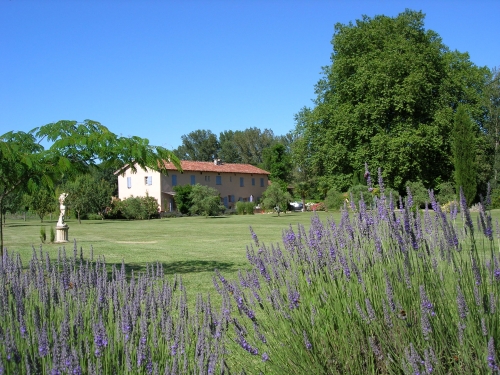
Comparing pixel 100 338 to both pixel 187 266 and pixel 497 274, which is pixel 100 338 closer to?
pixel 497 274

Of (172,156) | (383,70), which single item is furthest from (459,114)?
(172,156)

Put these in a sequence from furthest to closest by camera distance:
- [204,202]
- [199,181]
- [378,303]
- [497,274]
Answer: [199,181] < [204,202] < [378,303] < [497,274]

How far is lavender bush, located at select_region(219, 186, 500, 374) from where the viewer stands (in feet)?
9.21

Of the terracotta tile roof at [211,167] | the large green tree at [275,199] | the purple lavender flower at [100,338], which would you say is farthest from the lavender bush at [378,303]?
the terracotta tile roof at [211,167]

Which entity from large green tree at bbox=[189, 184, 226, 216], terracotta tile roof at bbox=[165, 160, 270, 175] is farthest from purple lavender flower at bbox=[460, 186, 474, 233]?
terracotta tile roof at bbox=[165, 160, 270, 175]

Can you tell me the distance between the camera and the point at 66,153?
9062 mm

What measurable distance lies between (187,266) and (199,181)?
46.1m

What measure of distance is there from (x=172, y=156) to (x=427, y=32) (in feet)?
118

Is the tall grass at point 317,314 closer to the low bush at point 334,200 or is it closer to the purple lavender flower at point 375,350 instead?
the purple lavender flower at point 375,350

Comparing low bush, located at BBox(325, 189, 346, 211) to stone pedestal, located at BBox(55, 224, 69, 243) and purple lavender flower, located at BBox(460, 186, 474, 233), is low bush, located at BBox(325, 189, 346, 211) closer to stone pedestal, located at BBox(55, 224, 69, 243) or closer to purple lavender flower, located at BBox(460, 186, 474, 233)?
stone pedestal, located at BBox(55, 224, 69, 243)

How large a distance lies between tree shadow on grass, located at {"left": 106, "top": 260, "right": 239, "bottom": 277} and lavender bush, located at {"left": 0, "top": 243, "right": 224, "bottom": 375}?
7887 millimetres

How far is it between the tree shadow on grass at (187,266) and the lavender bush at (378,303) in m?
7.97

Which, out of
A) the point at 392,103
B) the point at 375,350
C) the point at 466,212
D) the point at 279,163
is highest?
the point at 392,103

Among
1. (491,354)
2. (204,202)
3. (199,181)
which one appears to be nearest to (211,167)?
A: (199,181)
